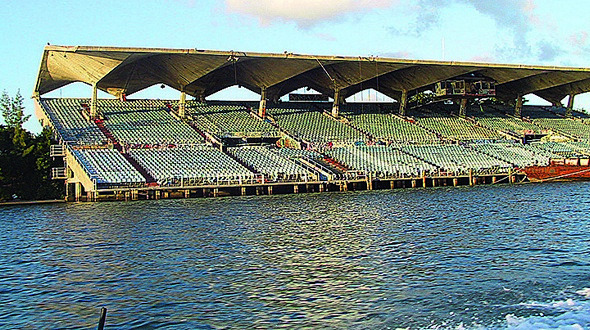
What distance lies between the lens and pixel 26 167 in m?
62.1

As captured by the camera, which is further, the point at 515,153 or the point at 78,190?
the point at 515,153

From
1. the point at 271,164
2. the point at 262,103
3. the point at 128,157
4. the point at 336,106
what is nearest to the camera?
the point at 128,157

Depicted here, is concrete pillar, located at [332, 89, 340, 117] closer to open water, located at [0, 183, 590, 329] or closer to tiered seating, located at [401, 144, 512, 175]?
tiered seating, located at [401, 144, 512, 175]

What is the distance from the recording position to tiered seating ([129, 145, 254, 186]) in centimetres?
5809

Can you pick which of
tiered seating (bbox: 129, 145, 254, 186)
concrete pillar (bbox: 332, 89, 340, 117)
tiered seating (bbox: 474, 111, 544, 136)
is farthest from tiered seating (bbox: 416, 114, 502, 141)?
tiered seating (bbox: 129, 145, 254, 186)

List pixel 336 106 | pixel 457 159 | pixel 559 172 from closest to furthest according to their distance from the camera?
1. pixel 559 172
2. pixel 457 159
3. pixel 336 106

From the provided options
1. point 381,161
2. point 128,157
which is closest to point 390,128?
point 381,161

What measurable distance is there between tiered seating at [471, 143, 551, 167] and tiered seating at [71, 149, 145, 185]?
39716mm

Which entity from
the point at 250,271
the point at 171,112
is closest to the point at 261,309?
the point at 250,271

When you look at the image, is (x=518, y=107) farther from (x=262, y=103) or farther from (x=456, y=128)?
(x=262, y=103)

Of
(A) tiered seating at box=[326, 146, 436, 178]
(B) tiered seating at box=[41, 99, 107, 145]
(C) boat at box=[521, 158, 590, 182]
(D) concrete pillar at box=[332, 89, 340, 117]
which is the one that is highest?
(D) concrete pillar at box=[332, 89, 340, 117]

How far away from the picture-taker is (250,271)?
78.2 feet

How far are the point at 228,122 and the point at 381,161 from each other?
19.6 m

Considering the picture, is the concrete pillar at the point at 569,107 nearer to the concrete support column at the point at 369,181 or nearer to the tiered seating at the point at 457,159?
the tiered seating at the point at 457,159
